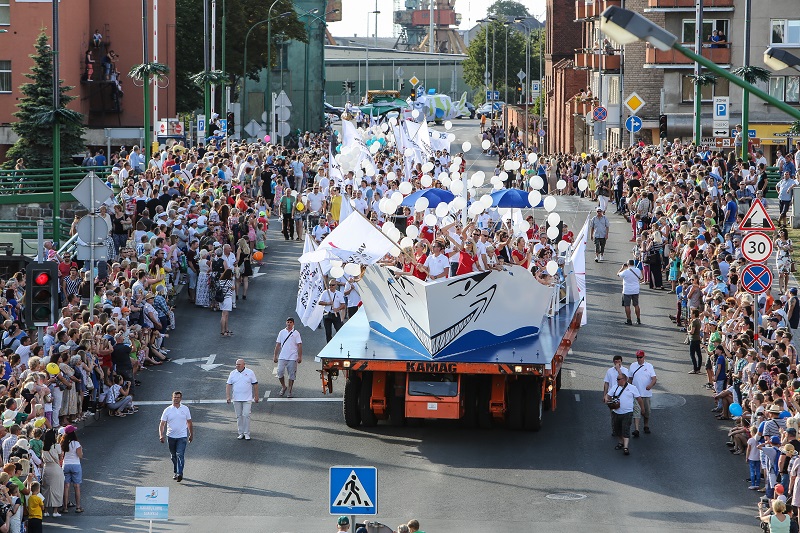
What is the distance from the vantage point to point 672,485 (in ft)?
65.0

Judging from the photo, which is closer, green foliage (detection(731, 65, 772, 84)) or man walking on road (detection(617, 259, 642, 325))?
man walking on road (detection(617, 259, 642, 325))

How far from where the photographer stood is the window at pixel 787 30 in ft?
207

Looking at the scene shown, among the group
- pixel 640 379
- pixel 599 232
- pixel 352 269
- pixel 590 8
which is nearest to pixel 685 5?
pixel 590 8

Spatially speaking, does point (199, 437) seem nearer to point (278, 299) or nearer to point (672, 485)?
point (672, 485)

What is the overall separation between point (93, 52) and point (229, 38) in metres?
18.6

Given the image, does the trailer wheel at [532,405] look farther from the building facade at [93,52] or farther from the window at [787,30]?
the window at [787,30]

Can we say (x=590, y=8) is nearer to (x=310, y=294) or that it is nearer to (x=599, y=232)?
(x=599, y=232)

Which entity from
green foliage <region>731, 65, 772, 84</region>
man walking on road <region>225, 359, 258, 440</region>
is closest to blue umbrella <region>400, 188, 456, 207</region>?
man walking on road <region>225, 359, 258, 440</region>

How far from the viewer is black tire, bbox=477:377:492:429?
862 inches

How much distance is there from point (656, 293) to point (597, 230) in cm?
332

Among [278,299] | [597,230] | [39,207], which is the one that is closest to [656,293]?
[597,230]

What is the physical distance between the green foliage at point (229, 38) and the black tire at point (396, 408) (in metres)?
54.1

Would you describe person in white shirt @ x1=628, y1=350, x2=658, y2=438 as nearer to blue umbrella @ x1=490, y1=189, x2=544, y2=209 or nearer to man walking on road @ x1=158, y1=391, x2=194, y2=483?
blue umbrella @ x1=490, y1=189, x2=544, y2=209

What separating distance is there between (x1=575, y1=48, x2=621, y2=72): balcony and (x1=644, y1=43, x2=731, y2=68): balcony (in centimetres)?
267
